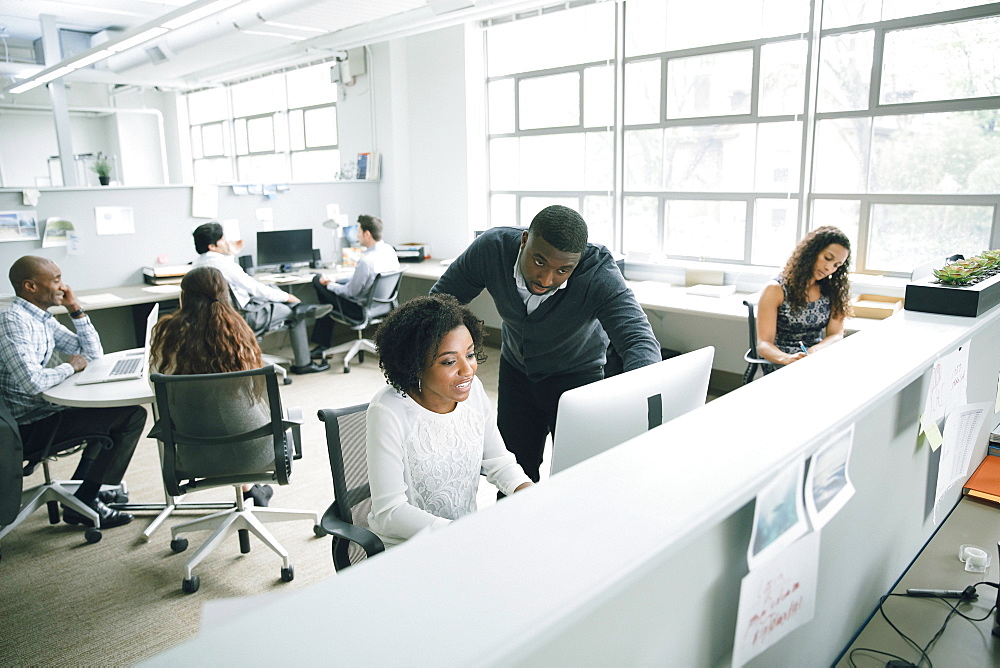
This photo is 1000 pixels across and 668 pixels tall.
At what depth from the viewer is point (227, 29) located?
17.3 feet

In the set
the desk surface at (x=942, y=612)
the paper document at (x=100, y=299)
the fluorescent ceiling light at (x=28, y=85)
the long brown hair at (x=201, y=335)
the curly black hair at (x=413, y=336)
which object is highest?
the fluorescent ceiling light at (x=28, y=85)

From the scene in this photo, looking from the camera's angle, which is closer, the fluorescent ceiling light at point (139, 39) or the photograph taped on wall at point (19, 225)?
the fluorescent ceiling light at point (139, 39)

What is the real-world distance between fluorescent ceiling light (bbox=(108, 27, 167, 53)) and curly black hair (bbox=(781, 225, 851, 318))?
383cm

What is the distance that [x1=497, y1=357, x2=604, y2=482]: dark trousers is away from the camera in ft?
7.06

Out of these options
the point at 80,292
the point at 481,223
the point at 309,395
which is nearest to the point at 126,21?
the point at 80,292

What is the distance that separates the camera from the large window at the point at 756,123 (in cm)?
369

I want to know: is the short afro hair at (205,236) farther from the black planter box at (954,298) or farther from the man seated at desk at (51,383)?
the black planter box at (954,298)

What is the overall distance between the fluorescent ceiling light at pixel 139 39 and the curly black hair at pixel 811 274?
3.83 meters

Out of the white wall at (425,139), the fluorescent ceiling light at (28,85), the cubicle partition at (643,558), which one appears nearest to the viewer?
the cubicle partition at (643,558)

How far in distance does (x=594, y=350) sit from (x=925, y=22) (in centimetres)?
301

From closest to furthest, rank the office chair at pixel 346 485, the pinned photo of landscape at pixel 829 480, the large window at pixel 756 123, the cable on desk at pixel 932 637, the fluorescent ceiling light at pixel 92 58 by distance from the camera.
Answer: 1. the pinned photo of landscape at pixel 829 480
2. the cable on desk at pixel 932 637
3. the office chair at pixel 346 485
4. the large window at pixel 756 123
5. the fluorescent ceiling light at pixel 92 58

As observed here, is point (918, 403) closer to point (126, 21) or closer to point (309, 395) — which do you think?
point (309, 395)

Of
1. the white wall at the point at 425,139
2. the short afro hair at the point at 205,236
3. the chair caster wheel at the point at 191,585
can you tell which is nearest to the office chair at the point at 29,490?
the chair caster wheel at the point at 191,585

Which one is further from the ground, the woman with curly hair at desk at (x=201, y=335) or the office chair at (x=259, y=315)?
the woman with curly hair at desk at (x=201, y=335)
